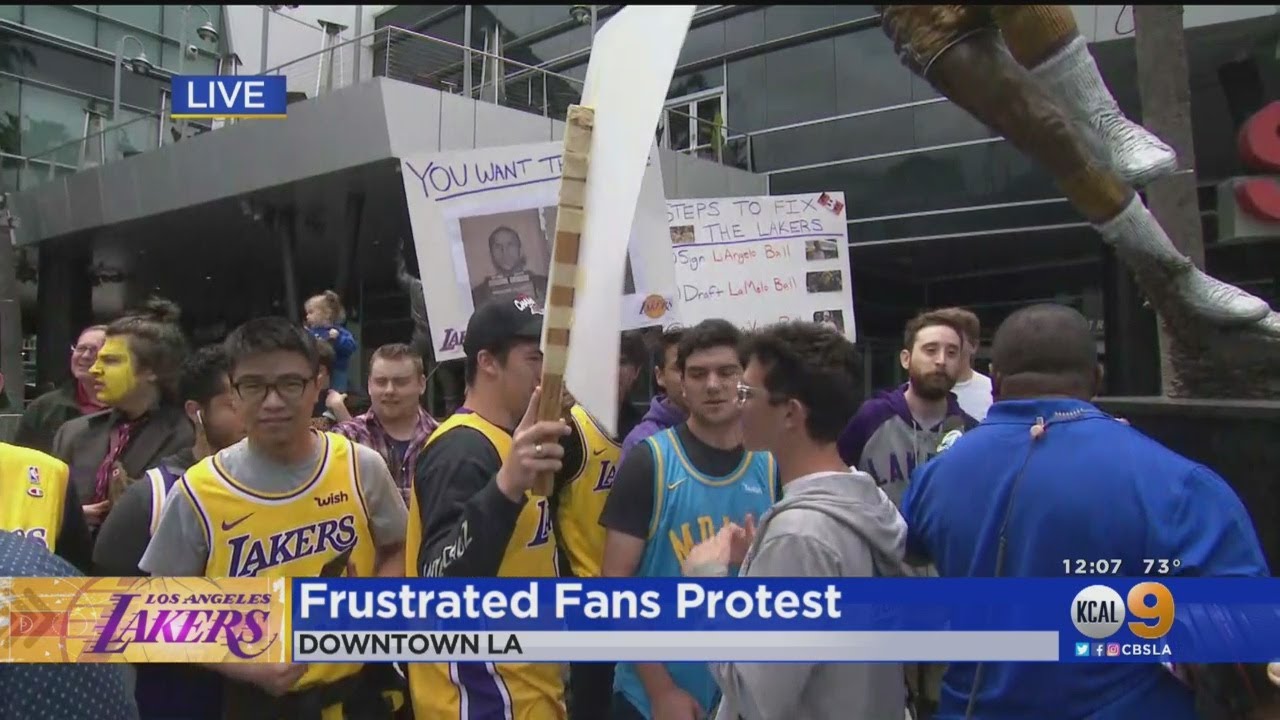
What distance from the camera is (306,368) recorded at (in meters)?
2.32

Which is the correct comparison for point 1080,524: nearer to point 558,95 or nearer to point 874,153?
point 558,95

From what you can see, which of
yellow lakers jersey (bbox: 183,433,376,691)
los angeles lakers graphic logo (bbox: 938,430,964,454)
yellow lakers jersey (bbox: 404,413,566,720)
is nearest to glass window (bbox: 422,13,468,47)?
los angeles lakers graphic logo (bbox: 938,430,964,454)

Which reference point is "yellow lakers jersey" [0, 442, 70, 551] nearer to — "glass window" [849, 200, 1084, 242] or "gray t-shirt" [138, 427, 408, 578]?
"gray t-shirt" [138, 427, 408, 578]

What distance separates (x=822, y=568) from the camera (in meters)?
1.69

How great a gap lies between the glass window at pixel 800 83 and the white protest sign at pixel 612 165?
37.9 ft

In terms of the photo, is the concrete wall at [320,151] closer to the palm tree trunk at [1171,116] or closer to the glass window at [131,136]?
the glass window at [131,136]

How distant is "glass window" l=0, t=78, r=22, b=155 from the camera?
47.4 feet

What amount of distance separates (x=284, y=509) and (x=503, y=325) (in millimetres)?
686

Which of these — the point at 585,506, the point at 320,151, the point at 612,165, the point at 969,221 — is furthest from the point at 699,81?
the point at 612,165

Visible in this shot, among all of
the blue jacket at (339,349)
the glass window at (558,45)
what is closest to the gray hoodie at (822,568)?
the blue jacket at (339,349)

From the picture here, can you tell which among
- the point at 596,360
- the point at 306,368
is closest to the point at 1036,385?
the point at 596,360

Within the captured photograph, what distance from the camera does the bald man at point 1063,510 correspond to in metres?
1.59

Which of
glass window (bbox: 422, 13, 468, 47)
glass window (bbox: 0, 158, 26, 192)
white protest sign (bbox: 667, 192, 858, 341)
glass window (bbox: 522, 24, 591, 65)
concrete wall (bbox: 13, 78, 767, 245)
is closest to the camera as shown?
white protest sign (bbox: 667, 192, 858, 341)

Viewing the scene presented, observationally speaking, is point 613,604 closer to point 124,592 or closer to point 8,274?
point 124,592
